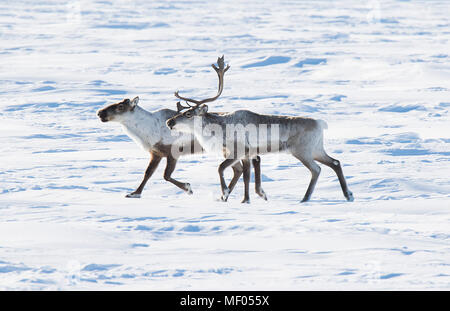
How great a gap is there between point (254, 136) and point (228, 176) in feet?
5.87

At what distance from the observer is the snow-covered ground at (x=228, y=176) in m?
5.27

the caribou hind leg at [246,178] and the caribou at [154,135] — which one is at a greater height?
the caribou at [154,135]

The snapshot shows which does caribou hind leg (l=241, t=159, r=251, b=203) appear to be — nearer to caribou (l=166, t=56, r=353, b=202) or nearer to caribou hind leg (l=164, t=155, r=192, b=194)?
caribou (l=166, t=56, r=353, b=202)

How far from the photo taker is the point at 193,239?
6078mm

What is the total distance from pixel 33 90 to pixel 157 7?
25.2m

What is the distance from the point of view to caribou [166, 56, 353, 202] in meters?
7.77

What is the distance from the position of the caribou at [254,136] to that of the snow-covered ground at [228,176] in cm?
41

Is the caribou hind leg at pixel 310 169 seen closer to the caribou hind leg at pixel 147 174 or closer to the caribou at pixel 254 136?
the caribou at pixel 254 136

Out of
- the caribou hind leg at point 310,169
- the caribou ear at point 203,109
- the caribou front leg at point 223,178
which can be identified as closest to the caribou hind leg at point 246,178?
the caribou front leg at point 223,178

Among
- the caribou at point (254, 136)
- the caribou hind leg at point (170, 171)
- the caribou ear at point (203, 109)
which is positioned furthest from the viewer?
the caribou hind leg at point (170, 171)

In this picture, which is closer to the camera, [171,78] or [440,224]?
[440,224]
